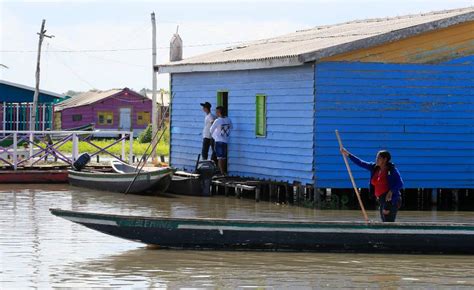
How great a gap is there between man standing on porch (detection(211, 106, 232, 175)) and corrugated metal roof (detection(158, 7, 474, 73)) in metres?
1.04

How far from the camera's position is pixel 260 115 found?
24922 mm

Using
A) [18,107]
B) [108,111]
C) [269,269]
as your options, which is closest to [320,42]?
[269,269]

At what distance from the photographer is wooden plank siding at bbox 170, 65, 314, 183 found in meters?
22.8

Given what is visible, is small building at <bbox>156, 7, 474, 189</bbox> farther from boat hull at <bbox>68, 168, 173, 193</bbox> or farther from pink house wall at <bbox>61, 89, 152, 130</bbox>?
pink house wall at <bbox>61, 89, 152, 130</bbox>

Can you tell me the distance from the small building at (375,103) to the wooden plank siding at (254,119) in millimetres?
25

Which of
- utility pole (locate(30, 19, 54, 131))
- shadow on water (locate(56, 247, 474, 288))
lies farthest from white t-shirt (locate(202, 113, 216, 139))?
utility pole (locate(30, 19, 54, 131))

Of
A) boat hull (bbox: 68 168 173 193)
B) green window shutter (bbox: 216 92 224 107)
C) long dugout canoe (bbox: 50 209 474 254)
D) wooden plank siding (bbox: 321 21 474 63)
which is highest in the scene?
wooden plank siding (bbox: 321 21 474 63)

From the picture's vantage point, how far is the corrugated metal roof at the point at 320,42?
72.7 feet

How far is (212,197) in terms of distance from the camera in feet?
83.8

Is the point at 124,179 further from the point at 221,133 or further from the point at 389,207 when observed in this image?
the point at 389,207

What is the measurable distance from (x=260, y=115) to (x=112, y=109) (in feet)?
150

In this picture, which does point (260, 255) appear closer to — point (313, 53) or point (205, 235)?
point (205, 235)

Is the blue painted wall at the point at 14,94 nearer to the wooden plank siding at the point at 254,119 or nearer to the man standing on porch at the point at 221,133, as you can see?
the wooden plank siding at the point at 254,119

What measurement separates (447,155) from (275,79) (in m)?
3.67
